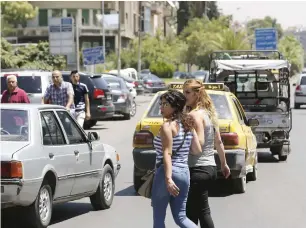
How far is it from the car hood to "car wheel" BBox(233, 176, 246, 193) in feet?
15.1

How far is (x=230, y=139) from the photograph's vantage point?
12.4m

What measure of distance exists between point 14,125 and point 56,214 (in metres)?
1.76

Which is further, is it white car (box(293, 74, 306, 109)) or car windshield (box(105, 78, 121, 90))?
→ white car (box(293, 74, 306, 109))

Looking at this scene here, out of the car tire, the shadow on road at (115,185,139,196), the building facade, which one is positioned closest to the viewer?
the car tire

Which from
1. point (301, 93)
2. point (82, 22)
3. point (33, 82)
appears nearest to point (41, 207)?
point (33, 82)

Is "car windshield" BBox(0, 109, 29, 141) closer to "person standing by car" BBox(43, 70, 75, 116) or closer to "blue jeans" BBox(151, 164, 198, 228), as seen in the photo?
"blue jeans" BBox(151, 164, 198, 228)

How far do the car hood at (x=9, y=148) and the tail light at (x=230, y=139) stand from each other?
3978 mm

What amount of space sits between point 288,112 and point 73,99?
4.52m

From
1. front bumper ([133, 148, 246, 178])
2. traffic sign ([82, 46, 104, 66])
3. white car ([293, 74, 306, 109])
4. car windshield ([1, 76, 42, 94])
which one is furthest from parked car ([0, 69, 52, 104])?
traffic sign ([82, 46, 104, 66])

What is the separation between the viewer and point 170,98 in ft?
23.7

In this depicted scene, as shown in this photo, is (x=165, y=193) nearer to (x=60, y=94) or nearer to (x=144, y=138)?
(x=144, y=138)

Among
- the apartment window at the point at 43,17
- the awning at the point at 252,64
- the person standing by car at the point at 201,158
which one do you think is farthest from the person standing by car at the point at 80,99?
the apartment window at the point at 43,17

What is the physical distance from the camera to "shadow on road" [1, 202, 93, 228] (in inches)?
368

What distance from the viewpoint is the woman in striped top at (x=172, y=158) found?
7.19 meters
